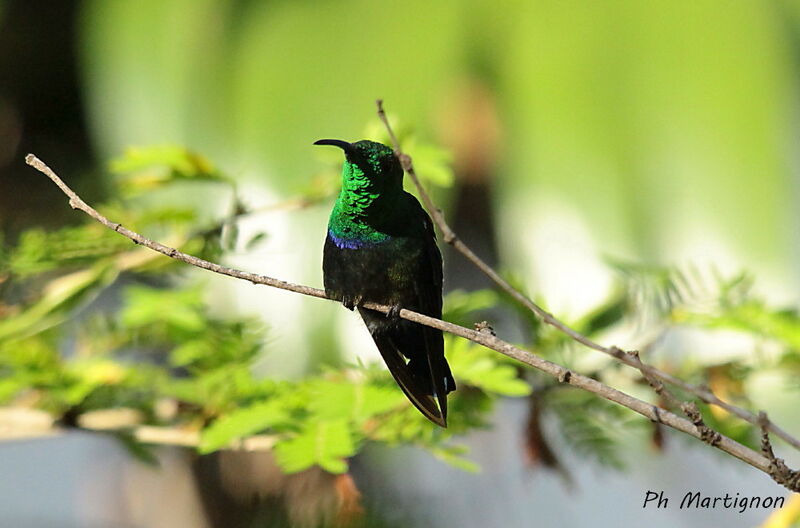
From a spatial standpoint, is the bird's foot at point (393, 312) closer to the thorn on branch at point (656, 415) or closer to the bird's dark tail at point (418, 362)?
the bird's dark tail at point (418, 362)

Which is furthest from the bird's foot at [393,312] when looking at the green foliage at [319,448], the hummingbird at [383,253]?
the green foliage at [319,448]

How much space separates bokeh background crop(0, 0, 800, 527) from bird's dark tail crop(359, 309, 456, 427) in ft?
1.41

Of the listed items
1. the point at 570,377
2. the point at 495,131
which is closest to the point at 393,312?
the point at 570,377

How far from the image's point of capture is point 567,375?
2.00ft

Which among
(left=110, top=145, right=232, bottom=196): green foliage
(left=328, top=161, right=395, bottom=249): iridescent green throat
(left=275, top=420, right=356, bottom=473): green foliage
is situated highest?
(left=110, top=145, right=232, bottom=196): green foliage

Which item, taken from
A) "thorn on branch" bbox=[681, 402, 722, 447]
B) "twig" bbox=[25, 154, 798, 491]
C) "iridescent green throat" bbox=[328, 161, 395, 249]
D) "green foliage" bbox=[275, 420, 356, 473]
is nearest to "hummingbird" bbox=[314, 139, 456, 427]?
"iridescent green throat" bbox=[328, 161, 395, 249]

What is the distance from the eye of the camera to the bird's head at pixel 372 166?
34.2 inches

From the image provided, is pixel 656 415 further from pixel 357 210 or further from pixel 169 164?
pixel 169 164

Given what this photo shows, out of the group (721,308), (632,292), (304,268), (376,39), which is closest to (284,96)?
(376,39)

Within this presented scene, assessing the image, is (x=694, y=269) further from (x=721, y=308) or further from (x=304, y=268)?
(x=304, y=268)

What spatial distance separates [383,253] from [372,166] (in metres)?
0.12

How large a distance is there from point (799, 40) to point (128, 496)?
5.87ft

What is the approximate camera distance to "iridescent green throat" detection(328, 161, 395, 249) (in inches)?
35.4

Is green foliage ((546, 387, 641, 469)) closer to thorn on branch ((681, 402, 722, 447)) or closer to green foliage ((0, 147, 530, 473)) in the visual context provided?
green foliage ((0, 147, 530, 473))
